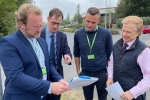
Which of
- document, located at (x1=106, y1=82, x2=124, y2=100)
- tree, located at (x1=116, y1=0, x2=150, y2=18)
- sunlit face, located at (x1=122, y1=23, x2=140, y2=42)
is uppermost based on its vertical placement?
tree, located at (x1=116, y1=0, x2=150, y2=18)

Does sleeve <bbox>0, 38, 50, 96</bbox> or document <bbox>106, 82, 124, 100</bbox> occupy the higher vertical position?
sleeve <bbox>0, 38, 50, 96</bbox>

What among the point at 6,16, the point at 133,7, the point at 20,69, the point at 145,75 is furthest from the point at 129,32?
the point at 133,7

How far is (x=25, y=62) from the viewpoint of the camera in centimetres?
191

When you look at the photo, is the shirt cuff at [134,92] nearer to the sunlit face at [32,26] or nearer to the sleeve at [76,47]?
the sunlit face at [32,26]

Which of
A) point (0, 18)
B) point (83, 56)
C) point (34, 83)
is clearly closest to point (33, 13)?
point (34, 83)

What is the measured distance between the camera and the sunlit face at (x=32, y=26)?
75.2 inches

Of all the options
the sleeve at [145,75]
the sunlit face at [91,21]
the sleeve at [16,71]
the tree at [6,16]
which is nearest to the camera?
the sleeve at [16,71]

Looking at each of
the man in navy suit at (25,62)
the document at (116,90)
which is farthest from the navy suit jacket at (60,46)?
the man in navy suit at (25,62)

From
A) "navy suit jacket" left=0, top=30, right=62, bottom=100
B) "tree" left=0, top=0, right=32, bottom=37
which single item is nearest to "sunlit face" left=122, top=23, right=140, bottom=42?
"navy suit jacket" left=0, top=30, right=62, bottom=100

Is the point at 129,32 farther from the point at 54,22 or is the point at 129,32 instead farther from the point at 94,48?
the point at 54,22

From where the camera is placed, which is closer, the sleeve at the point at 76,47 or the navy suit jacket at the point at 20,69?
the navy suit jacket at the point at 20,69

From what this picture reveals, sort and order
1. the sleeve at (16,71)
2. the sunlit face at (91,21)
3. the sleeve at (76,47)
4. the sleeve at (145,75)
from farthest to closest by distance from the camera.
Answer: the sleeve at (76,47) → the sunlit face at (91,21) → the sleeve at (145,75) → the sleeve at (16,71)

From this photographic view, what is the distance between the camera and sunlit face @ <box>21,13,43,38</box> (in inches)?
75.2

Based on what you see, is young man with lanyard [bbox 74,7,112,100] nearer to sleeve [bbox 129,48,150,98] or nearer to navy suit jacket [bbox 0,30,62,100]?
sleeve [bbox 129,48,150,98]
